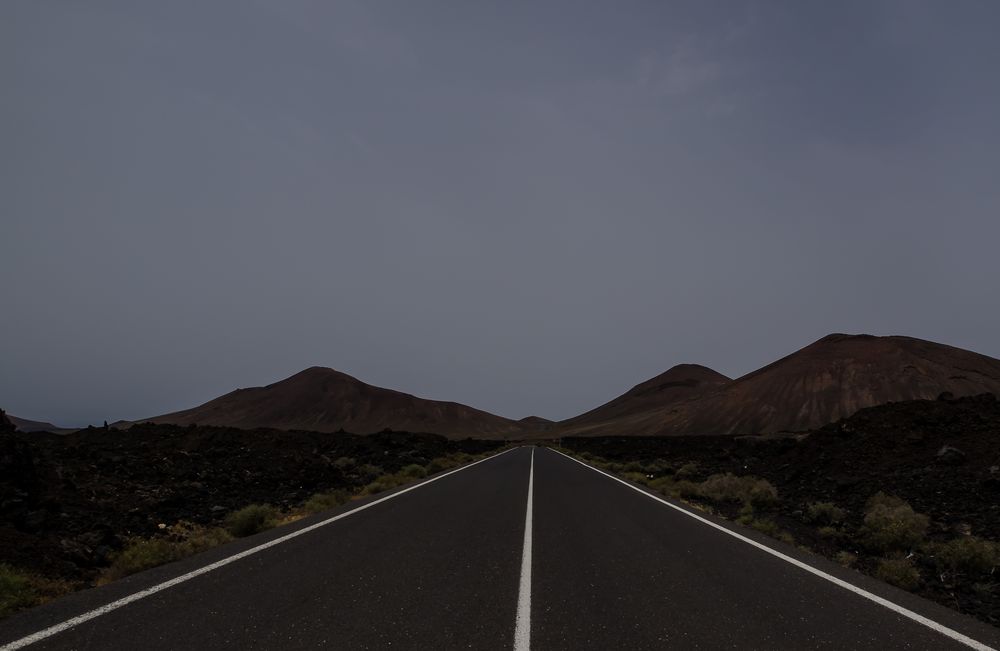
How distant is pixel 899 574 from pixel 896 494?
8977 mm

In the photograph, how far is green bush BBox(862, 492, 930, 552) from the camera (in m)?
9.80

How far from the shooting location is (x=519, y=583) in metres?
6.71

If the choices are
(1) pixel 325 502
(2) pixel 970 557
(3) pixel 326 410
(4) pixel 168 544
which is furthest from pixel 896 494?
(3) pixel 326 410

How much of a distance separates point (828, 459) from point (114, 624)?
24442mm

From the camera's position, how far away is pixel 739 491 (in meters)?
17.6

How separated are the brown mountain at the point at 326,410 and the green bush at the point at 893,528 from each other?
141m

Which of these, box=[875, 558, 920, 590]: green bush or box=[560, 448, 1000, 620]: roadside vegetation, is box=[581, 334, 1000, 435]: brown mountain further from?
box=[875, 558, 920, 590]: green bush

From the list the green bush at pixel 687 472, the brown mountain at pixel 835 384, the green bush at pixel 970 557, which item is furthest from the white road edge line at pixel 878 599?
the brown mountain at pixel 835 384

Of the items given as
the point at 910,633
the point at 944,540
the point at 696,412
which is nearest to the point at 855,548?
the point at 944,540

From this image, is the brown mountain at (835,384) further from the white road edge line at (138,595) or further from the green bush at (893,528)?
the white road edge line at (138,595)

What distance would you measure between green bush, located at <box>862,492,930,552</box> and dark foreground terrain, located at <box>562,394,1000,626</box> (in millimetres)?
22

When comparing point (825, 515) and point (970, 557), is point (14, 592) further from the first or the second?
point (825, 515)

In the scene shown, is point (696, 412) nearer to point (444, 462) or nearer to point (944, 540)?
point (444, 462)

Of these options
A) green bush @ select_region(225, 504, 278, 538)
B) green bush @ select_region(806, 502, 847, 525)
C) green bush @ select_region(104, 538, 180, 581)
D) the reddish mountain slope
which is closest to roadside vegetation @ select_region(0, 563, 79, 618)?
green bush @ select_region(104, 538, 180, 581)
